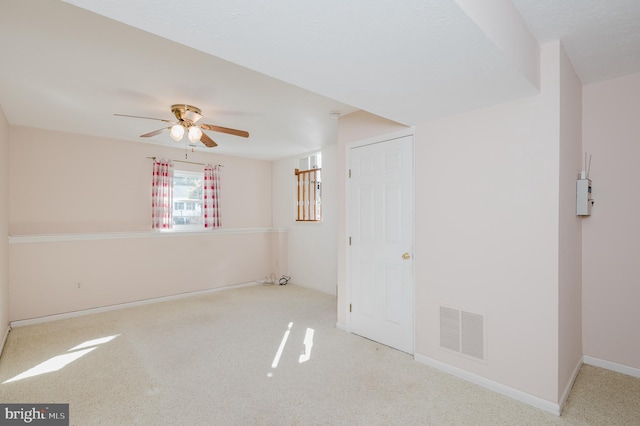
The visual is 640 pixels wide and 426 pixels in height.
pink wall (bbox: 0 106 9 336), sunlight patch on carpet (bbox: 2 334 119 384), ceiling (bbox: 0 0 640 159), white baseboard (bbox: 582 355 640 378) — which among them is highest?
ceiling (bbox: 0 0 640 159)

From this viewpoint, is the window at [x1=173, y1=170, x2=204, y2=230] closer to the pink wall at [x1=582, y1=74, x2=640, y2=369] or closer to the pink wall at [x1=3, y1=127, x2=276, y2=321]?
the pink wall at [x1=3, y1=127, x2=276, y2=321]

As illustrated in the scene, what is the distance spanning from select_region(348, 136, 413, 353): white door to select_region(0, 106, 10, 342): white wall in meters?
3.69

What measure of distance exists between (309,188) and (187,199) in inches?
85.2

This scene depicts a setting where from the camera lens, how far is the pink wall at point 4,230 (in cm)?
320

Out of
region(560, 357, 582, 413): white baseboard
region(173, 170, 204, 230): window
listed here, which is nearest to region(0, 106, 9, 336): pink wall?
region(173, 170, 204, 230): window

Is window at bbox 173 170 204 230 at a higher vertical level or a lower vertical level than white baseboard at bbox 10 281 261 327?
higher

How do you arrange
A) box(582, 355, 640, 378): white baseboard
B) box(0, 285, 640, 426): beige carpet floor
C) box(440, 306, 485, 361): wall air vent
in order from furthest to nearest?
box(582, 355, 640, 378): white baseboard
box(440, 306, 485, 361): wall air vent
box(0, 285, 640, 426): beige carpet floor

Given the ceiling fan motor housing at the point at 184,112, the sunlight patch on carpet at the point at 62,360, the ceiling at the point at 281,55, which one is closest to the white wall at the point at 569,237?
the ceiling at the point at 281,55

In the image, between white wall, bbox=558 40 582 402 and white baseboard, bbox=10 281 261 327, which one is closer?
white wall, bbox=558 40 582 402

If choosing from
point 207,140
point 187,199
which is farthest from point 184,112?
point 187,199

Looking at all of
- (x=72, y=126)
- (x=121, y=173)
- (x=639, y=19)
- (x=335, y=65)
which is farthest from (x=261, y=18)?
(x=121, y=173)

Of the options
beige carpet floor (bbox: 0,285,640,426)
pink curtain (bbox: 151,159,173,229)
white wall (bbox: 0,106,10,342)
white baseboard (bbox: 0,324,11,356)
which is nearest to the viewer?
beige carpet floor (bbox: 0,285,640,426)

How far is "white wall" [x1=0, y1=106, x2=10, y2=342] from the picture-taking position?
3.20m

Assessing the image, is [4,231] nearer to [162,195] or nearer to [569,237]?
[162,195]
